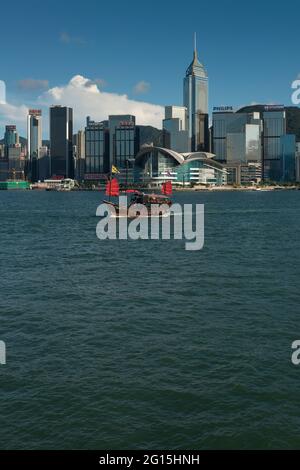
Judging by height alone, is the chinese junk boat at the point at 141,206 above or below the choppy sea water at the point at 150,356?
above

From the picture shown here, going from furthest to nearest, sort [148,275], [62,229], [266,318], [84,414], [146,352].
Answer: [62,229]
[148,275]
[266,318]
[146,352]
[84,414]

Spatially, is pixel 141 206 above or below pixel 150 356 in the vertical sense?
above

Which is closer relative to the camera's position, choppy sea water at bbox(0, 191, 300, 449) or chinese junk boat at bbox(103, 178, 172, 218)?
choppy sea water at bbox(0, 191, 300, 449)

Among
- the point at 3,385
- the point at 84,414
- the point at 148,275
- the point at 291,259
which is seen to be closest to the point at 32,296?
the point at 148,275

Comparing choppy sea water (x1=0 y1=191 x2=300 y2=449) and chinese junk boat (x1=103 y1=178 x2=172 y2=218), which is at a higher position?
chinese junk boat (x1=103 y1=178 x2=172 y2=218)

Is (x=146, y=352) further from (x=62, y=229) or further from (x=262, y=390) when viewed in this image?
(x=62, y=229)

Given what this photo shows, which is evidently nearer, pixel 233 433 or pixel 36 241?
pixel 233 433

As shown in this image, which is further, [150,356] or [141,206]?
[141,206]
